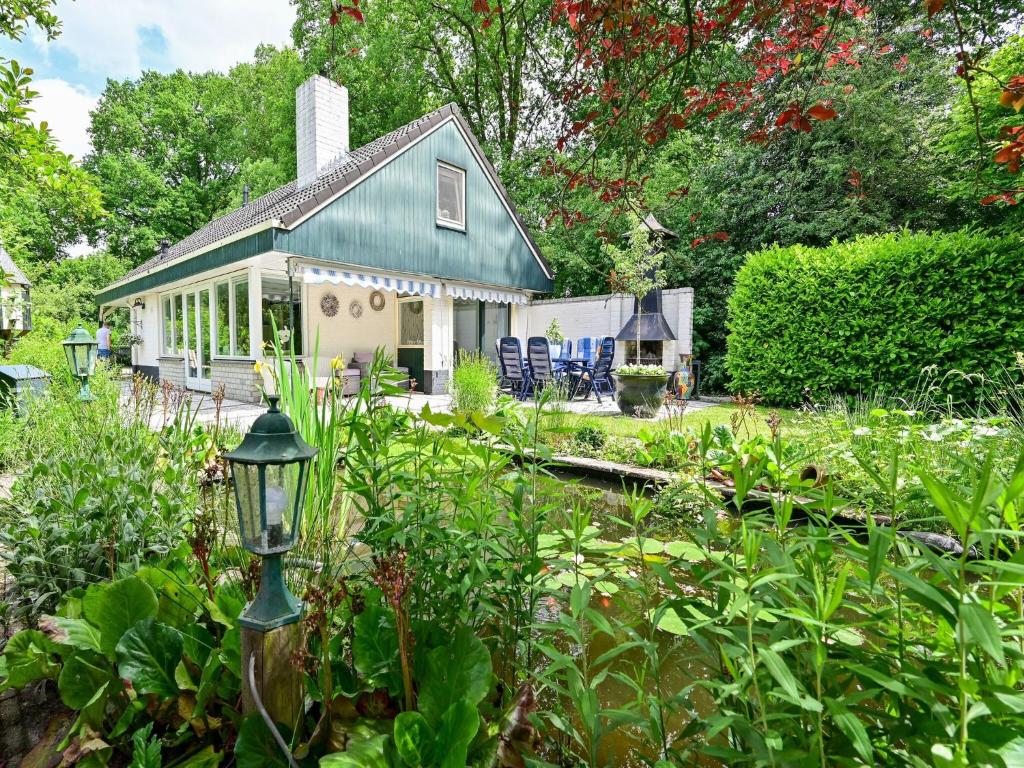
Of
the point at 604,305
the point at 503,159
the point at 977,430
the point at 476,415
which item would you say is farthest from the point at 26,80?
the point at 503,159

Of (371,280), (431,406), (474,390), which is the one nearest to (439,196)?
(371,280)

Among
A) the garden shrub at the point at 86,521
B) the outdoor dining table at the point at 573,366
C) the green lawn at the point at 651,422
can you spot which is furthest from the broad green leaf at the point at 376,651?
the outdoor dining table at the point at 573,366

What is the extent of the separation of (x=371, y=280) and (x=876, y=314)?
334 inches

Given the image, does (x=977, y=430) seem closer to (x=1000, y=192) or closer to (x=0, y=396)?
(x=1000, y=192)

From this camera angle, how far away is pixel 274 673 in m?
1.05

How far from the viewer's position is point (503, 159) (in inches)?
666

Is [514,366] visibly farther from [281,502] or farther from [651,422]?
[281,502]

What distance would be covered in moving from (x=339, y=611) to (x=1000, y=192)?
2821mm

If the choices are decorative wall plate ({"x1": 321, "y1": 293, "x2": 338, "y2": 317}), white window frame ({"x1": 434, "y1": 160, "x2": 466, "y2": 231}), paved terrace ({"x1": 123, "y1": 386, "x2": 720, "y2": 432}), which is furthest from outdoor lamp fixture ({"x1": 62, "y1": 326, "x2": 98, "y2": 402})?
decorative wall plate ({"x1": 321, "y1": 293, "x2": 338, "y2": 317})

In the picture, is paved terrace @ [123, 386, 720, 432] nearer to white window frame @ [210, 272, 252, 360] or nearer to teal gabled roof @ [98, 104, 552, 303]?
white window frame @ [210, 272, 252, 360]

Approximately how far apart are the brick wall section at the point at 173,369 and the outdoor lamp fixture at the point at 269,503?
11.8 m

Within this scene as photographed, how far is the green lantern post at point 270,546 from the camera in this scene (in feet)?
3.42

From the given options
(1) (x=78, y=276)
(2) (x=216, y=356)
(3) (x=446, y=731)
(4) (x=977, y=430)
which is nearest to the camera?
(3) (x=446, y=731)

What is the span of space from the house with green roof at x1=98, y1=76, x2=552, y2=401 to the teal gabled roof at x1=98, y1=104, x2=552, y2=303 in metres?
0.03
